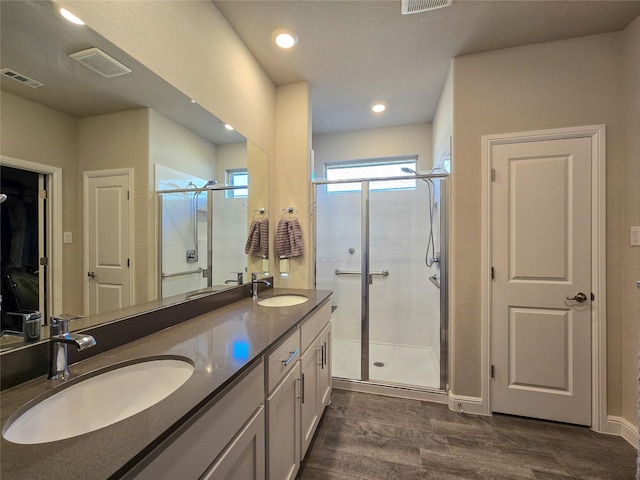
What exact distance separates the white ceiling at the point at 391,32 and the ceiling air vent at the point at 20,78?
1259mm

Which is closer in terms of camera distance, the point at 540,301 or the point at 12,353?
the point at 12,353

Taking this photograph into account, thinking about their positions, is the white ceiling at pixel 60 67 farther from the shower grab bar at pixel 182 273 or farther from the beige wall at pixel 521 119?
the beige wall at pixel 521 119

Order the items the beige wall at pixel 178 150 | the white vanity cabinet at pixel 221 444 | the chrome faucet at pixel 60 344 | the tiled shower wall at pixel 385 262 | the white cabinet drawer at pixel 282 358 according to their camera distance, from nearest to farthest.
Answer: the white vanity cabinet at pixel 221 444 < the chrome faucet at pixel 60 344 < the white cabinet drawer at pixel 282 358 < the beige wall at pixel 178 150 < the tiled shower wall at pixel 385 262

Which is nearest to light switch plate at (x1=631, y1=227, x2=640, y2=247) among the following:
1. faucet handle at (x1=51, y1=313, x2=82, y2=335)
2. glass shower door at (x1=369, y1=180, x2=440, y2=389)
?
glass shower door at (x1=369, y1=180, x2=440, y2=389)

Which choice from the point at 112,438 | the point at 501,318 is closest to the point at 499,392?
the point at 501,318

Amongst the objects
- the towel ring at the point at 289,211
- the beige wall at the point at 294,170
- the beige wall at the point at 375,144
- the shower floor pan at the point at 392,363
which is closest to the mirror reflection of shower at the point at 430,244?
the beige wall at the point at 375,144

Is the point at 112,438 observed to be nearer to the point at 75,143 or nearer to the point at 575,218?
the point at 75,143

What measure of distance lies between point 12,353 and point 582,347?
9.74 feet

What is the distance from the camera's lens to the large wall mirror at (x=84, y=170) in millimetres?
811

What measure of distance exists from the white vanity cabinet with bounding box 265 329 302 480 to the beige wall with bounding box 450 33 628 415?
1.39m

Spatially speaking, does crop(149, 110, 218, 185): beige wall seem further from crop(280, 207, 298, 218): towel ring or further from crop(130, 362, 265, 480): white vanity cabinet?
crop(130, 362, 265, 480): white vanity cabinet

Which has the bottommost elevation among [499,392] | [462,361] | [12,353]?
[499,392]

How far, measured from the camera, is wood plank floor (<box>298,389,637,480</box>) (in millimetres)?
1504

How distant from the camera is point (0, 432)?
0.55 m
